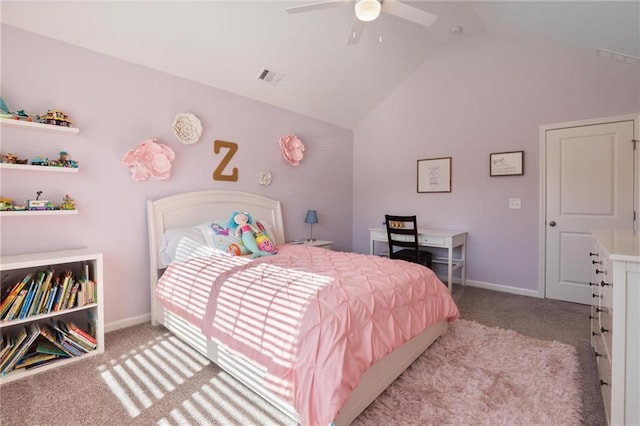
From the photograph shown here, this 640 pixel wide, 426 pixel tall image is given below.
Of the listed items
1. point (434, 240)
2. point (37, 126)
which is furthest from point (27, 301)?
point (434, 240)

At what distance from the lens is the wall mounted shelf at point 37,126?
2.05 m

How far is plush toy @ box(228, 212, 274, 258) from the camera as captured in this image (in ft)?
9.24

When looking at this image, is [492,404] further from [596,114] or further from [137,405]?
[596,114]

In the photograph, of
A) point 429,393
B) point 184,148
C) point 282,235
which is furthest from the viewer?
point 282,235

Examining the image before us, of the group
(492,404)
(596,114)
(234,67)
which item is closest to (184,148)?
(234,67)

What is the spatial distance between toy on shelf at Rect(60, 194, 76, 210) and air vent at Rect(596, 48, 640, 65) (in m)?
4.90

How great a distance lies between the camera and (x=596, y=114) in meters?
3.19

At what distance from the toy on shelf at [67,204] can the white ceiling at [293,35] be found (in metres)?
1.22

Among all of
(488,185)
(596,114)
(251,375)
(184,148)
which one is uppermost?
(596,114)

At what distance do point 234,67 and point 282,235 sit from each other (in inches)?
76.1

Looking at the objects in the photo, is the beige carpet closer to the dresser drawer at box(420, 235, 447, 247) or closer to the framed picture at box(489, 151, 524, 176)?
the dresser drawer at box(420, 235, 447, 247)

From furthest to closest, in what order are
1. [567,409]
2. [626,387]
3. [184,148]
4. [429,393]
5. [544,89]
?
[544,89] → [184,148] → [429,393] → [567,409] → [626,387]

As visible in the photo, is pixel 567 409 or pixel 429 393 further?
pixel 429 393

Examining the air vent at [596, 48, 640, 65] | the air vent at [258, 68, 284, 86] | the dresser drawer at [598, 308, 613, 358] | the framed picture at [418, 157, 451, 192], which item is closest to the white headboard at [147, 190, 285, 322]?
the air vent at [258, 68, 284, 86]
